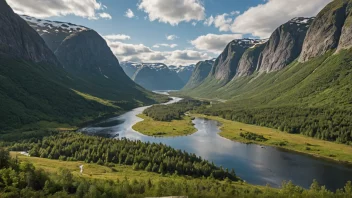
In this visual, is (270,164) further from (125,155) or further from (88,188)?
(88,188)

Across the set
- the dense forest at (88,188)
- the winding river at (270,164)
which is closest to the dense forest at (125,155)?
the winding river at (270,164)

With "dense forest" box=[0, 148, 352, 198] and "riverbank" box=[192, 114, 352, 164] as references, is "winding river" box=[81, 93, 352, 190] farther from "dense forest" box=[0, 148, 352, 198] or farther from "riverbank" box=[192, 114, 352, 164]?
"dense forest" box=[0, 148, 352, 198]

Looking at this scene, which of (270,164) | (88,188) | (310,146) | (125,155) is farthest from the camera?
(310,146)

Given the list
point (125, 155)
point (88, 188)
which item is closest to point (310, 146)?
point (125, 155)

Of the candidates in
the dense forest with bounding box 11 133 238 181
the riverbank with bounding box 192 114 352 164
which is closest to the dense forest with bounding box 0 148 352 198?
the dense forest with bounding box 11 133 238 181

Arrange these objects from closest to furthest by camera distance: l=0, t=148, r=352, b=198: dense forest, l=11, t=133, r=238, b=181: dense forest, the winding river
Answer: l=0, t=148, r=352, b=198: dense forest → the winding river → l=11, t=133, r=238, b=181: dense forest

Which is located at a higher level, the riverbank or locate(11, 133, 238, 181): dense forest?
the riverbank

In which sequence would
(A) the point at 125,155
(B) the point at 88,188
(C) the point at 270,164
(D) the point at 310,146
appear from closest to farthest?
(B) the point at 88,188, (A) the point at 125,155, (C) the point at 270,164, (D) the point at 310,146

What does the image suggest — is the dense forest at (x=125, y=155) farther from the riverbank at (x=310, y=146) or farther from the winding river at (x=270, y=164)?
the riverbank at (x=310, y=146)

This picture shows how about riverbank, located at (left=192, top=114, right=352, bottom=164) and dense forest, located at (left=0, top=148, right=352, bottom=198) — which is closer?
dense forest, located at (left=0, top=148, right=352, bottom=198)
